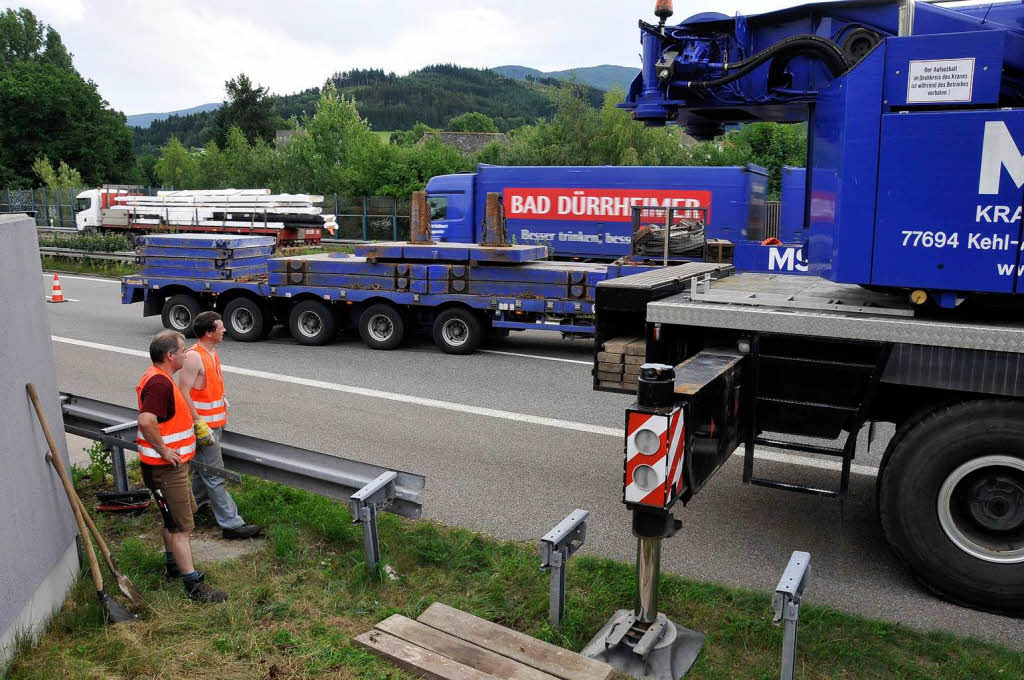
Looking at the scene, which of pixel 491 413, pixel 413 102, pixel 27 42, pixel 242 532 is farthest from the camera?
pixel 413 102

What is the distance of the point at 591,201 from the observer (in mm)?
21453

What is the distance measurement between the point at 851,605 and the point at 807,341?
169 cm

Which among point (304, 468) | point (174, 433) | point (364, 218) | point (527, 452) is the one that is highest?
point (364, 218)

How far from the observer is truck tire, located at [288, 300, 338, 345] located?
15.0m

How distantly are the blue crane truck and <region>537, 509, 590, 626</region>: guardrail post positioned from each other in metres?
0.54

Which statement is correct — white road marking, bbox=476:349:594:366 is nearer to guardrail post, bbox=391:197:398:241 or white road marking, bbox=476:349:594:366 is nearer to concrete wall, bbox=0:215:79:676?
concrete wall, bbox=0:215:79:676

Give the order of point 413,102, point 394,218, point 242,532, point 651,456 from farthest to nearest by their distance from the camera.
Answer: point 413,102, point 394,218, point 242,532, point 651,456

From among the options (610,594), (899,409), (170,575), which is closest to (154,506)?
(170,575)

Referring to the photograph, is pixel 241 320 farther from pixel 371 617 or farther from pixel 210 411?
pixel 371 617

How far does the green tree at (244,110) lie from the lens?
89.6 m

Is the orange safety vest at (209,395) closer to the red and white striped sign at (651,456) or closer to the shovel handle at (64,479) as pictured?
the shovel handle at (64,479)

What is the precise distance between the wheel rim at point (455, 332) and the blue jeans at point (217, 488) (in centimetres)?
828

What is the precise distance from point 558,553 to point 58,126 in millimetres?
86666

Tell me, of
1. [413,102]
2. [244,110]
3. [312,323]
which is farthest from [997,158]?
[413,102]
